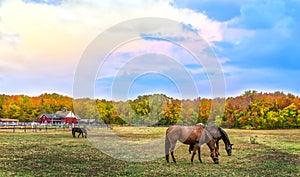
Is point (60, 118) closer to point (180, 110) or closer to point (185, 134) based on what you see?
point (180, 110)

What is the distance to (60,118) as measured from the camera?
84438 millimetres

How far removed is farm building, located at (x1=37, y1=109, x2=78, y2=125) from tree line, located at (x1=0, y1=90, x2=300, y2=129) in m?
4.06

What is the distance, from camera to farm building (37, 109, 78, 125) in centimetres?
8168

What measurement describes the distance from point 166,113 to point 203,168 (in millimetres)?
42781

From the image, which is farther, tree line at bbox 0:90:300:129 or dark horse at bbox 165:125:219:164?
tree line at bbox 0:90:300:129

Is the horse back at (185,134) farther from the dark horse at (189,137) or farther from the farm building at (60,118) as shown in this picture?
the farm building at (60,118)

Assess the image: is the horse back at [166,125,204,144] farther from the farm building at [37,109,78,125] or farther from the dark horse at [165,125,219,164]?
the farm building at [37,109,78,125]

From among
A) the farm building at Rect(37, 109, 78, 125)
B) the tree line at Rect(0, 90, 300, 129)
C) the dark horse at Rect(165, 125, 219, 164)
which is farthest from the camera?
the farm building at Rect(37, 109, 78, 125)

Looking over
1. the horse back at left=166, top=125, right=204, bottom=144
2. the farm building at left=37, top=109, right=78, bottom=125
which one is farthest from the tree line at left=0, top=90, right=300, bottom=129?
the horse back at left=166, top=125, right=204, bottom=144

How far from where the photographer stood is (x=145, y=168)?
529 inches

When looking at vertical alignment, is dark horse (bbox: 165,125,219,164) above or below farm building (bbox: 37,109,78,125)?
below

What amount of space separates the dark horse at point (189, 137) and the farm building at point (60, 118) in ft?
232

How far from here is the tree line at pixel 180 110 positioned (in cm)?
5084

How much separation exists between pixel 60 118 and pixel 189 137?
73847 mm
